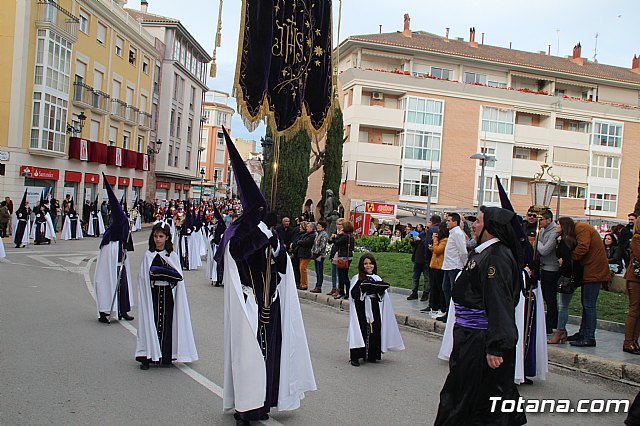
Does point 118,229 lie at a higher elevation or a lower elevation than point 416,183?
lower

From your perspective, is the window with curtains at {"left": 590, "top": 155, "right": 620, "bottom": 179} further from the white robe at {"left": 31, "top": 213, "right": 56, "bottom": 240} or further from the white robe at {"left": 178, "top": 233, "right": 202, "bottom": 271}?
the white robe at {"left": 31, "top": 213, "right": 56, "bottom": 240}

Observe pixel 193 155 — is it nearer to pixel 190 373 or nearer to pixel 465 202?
pixel 465 202

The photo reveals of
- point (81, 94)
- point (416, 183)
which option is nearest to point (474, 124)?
point (416, 183)

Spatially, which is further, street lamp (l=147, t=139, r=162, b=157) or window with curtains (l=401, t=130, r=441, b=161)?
street lamp (l=147, t=139, r=162, b=157)

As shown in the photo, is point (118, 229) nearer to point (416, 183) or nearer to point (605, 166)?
point (416, 183)

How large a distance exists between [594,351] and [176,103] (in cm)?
5329

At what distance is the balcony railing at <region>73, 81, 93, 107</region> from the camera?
36.8 m

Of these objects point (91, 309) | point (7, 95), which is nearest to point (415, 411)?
point (91, 309)

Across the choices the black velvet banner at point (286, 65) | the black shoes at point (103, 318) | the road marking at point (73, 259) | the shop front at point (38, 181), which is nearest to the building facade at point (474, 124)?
the shop front at point (38, 181)

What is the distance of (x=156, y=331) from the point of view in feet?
23.4

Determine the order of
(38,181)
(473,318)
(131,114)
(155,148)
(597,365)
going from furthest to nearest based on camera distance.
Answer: (155,148) < (131,114) < (38,181) < (597,365) < (473,318)

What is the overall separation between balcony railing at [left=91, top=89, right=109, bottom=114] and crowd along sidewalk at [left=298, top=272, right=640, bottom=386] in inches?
1260

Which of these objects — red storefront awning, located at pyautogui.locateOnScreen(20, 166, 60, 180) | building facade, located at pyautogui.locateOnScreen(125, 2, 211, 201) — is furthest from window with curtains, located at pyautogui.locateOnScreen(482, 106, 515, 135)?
red storefront awning, located at pyautogui.locateOnScreen(20, 166, 60, 180)

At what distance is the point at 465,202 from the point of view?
44438 mm
